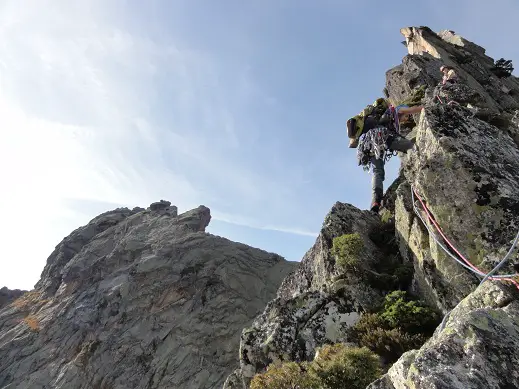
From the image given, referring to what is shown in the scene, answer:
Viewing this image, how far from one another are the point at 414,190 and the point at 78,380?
144ft

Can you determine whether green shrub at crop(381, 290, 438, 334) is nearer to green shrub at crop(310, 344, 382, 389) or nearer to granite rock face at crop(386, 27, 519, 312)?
granite rock face at crop(386, 27, 519, 312)

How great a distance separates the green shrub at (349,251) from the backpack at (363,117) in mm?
5249

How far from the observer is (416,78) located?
2808cm

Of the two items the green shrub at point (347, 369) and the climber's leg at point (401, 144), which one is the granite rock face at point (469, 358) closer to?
the green shrub at point (347, 369)

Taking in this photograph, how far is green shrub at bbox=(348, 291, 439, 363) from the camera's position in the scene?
8.74 meters

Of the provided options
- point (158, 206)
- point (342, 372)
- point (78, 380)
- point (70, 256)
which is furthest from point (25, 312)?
point (342, 372)

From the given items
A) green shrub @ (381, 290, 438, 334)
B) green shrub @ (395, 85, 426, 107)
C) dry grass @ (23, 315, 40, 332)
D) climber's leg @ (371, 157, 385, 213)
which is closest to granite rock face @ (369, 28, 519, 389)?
green shrub @ (381, 290, 438, 334)

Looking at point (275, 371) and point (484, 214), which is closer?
point (275, 371)

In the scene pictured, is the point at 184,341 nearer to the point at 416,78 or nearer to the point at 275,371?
the point at 416,78

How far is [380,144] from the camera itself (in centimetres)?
1503

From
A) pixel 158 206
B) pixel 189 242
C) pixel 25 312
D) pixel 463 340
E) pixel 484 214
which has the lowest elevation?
pixel 463 340

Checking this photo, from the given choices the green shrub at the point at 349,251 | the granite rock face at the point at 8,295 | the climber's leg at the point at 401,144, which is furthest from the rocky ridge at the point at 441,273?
the granite rock face at the point at 8,295

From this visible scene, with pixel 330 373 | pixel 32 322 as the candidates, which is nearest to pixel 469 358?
pixel 330 373

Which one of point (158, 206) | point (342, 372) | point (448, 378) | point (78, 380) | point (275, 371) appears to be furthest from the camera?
point (158, 206)
